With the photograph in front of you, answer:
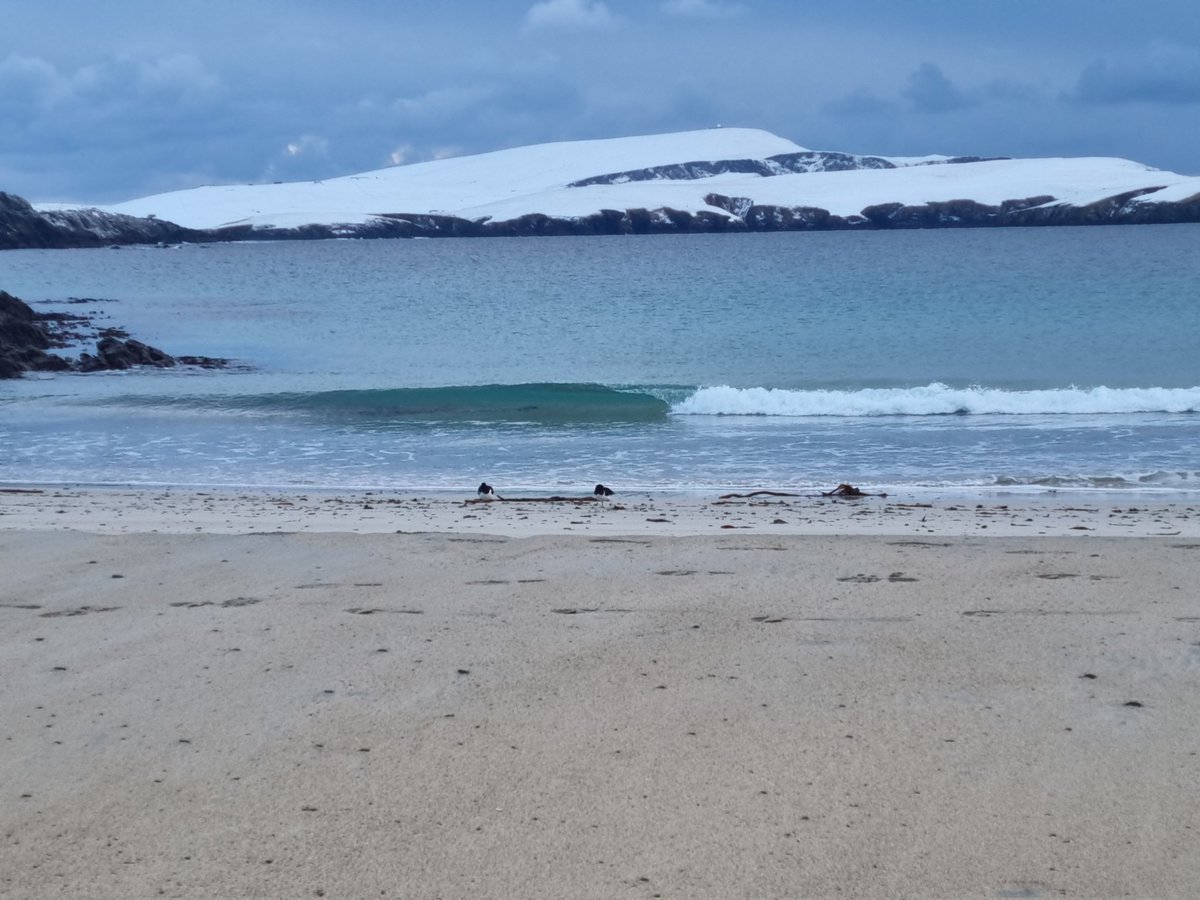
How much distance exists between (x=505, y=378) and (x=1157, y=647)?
18.0 meters

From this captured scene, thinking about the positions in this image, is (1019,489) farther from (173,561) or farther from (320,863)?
(320,863)

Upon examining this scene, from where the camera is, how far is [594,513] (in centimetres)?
913

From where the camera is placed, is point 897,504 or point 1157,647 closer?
point 1157,647

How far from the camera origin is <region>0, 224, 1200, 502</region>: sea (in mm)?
12188

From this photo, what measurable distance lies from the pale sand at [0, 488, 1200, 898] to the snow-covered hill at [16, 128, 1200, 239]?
10312 centimetres

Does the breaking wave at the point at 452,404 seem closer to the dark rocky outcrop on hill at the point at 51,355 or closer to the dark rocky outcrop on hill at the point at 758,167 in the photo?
the dark rocky outcrop on hill at the point at 51,355

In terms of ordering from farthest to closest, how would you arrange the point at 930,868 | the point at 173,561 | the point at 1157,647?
the point at 173,561 < the point at 1157,647 < the point at 930,868

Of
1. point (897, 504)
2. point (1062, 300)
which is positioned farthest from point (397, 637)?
point (1062, 300)

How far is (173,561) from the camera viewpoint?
6754 millimetres

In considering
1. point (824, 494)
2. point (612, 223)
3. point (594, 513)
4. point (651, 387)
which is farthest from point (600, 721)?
point (612, 223)

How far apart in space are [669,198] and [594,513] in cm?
10737

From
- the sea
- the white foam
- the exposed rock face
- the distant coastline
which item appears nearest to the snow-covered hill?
the distant coastline

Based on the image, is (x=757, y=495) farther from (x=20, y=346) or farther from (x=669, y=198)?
(x=669, y=198)

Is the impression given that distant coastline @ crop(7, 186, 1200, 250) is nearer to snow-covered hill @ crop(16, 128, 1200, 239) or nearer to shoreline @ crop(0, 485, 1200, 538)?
snow-covered hill @ crop(16, 128, 1200, 239)
